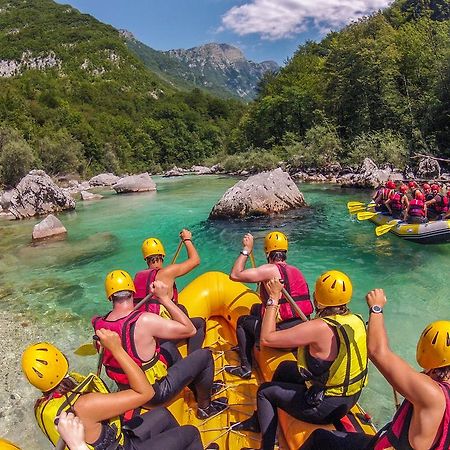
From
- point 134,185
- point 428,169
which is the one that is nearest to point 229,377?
point 428,169

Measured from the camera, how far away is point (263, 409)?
10.1 ft

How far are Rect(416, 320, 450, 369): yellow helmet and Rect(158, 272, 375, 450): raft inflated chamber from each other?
120 centimetres

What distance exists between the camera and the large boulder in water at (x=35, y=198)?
64.3ft

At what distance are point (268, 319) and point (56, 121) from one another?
51435 millimetres

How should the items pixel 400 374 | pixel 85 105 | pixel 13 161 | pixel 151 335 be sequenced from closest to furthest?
pixel 400 374, pixel 151 335, pixel 13 161, pixel 85 105

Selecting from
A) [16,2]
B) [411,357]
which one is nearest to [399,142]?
[411,357]

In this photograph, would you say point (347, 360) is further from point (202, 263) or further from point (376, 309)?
point (202, 263)

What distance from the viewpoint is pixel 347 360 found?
261cm

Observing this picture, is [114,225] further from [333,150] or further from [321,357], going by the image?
[333,150]

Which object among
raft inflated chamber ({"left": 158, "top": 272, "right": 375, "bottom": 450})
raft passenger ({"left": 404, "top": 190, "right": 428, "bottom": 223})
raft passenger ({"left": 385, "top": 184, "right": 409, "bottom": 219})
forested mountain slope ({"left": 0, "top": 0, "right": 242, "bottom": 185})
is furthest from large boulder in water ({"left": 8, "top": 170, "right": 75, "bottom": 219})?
raft passenger ({"left": 404, "top": 190, "right": 428, "bottom": 223})

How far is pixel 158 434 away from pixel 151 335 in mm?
714

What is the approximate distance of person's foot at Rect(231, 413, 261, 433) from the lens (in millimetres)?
3344

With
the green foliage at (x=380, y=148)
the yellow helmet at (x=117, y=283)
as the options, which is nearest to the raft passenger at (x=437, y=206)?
the yellow helmet at (x=117, y=283)

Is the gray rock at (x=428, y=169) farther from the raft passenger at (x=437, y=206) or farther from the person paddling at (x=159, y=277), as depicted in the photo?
the person paddling at (x=159, y=277)
